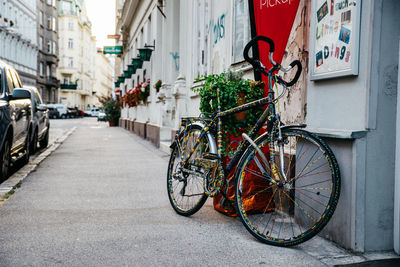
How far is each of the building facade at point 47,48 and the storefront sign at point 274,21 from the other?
57176 millimetres

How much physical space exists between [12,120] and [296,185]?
4675mm

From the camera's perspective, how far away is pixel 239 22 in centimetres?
657

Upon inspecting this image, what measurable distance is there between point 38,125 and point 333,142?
28.2 feet

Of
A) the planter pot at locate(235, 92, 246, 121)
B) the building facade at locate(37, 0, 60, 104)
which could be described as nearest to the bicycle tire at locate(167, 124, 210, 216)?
the planter pot at locate(235, 92, 246, 121)

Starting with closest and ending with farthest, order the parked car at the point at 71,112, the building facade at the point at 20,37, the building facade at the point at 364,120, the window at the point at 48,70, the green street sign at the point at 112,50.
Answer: the building facade at the point at 364,120, the green street sign at the point at 112,50, the building facade at the point at 20,37, the parked car at the point at 71,112, the window at the point at 48,70

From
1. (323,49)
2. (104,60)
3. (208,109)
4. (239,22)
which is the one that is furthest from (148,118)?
(104,60)

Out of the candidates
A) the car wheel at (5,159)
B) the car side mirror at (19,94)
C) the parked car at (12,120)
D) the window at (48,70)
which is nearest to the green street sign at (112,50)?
the parked car at (12,120)

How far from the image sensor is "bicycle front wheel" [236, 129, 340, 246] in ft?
10.5

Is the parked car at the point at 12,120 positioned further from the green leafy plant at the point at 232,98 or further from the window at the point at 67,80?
the window at the point at 67,80

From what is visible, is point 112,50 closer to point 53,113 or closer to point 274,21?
point 274,21

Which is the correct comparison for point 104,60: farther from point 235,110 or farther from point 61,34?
point 235,110

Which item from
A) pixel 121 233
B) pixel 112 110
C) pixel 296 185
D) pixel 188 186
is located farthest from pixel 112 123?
pixel 296 185

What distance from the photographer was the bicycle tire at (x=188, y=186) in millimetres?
4308

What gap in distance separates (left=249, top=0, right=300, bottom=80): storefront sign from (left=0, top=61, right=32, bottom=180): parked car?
3.65 m
